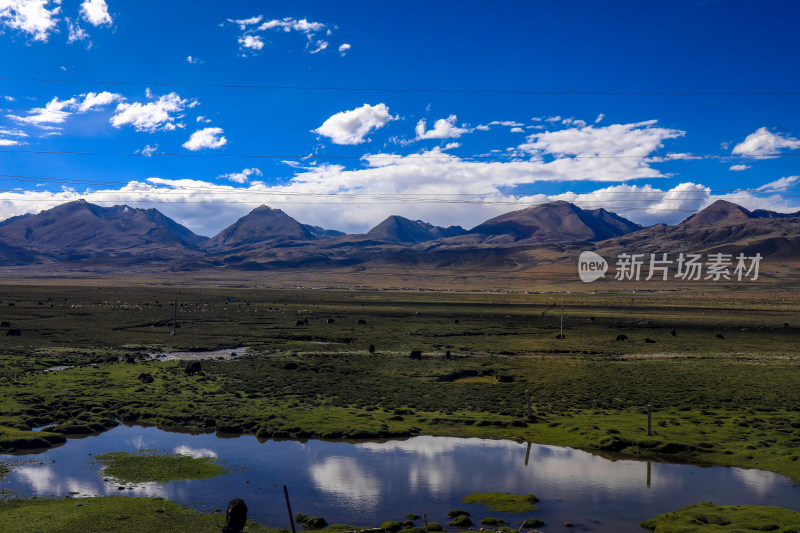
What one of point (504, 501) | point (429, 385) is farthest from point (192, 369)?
point (504, 501)

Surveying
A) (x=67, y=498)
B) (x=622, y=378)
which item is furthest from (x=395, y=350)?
(x=67, y=498)

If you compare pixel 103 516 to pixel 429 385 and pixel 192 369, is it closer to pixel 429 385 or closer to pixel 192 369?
pixel 429 385

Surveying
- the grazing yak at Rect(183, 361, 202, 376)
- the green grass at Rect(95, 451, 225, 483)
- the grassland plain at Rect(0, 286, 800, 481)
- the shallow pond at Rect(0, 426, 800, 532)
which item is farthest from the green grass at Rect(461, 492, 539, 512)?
the grazing yak at Rect(183, 361, 202, 376)

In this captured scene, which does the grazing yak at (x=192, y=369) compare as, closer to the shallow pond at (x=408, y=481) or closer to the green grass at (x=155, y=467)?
the shallow pond at (x=408, y=481)

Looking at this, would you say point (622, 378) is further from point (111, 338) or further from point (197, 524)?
point (111, 338)

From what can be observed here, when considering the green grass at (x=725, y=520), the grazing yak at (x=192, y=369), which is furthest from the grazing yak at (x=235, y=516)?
the grazing yak at (x=192, y=369)

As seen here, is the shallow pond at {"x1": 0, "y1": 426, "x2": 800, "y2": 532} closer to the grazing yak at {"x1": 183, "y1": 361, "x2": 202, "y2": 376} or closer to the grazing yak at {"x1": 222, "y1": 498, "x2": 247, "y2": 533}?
the grazing yak at {"x1": 222, "y1": 498, "x2": 247, "y2": 533}

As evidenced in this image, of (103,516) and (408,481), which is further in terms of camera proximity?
(408,481)
